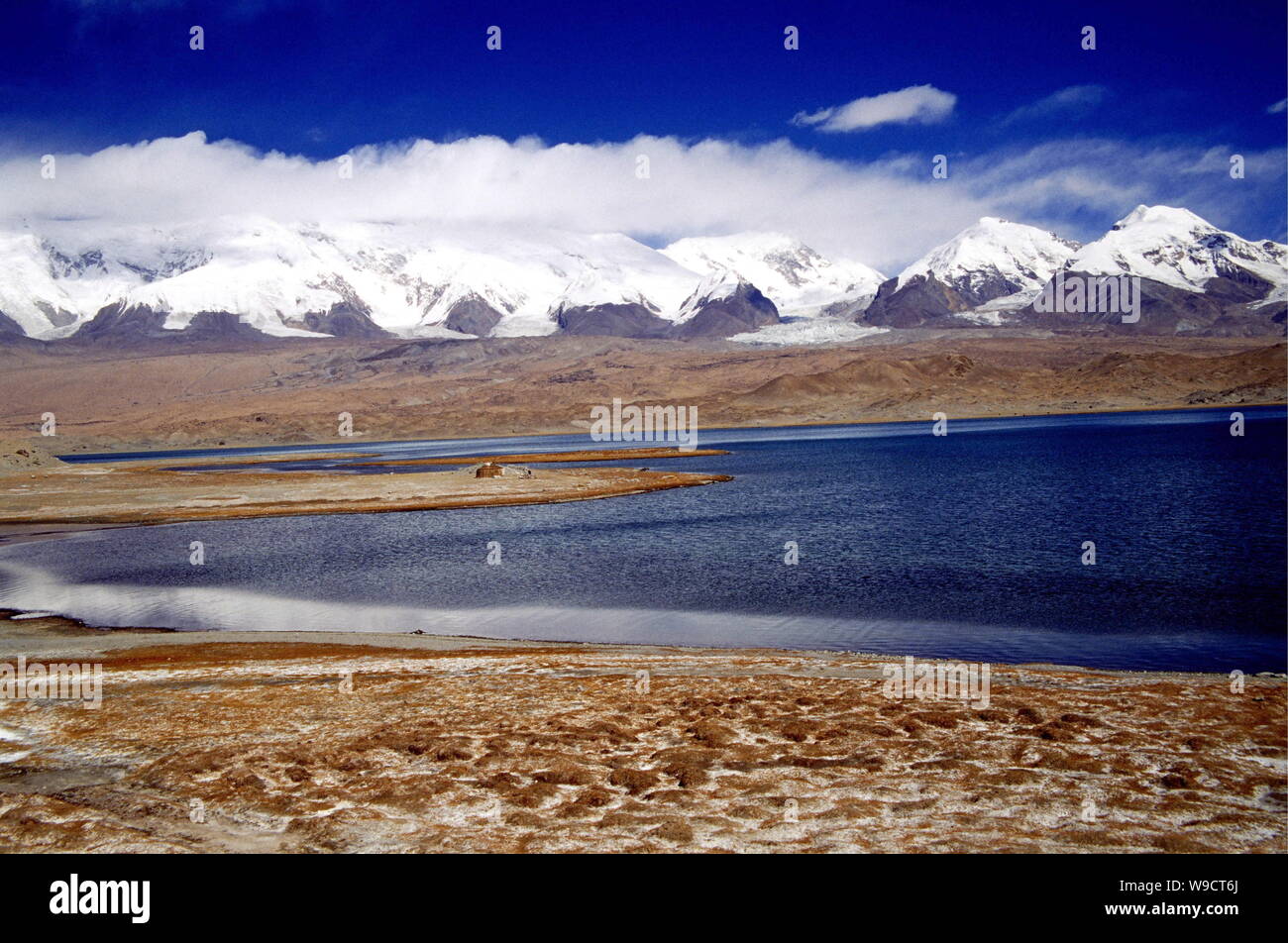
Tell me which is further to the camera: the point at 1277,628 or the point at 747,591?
the point at 747,591

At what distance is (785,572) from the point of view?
36.1 m

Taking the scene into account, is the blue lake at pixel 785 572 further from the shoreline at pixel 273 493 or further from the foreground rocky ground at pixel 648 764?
the foreground rocky ground at pixel 648 764

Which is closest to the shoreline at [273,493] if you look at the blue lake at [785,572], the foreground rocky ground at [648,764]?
the blue lake at [785,572]

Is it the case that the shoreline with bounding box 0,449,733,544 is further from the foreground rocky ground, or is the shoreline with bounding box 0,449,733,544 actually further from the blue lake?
the foreground rocky ground

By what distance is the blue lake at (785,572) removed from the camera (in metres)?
25.9

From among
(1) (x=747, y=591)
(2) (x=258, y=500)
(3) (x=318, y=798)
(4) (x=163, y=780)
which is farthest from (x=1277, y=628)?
(2) (x=258, y=500)

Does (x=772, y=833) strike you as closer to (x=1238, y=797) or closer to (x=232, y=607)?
(x=1238, y=797)

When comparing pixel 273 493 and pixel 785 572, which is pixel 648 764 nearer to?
pixel 785 572

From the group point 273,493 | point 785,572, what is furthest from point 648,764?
point 273,493

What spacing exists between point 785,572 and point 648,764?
23.5m

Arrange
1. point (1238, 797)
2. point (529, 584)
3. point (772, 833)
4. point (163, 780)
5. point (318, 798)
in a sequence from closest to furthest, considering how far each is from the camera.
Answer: point (772, 833) → point (1238, 797) → point (318, 798) → point (163, 780) → point (529, 584)

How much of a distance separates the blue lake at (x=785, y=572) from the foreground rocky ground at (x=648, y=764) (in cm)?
637
